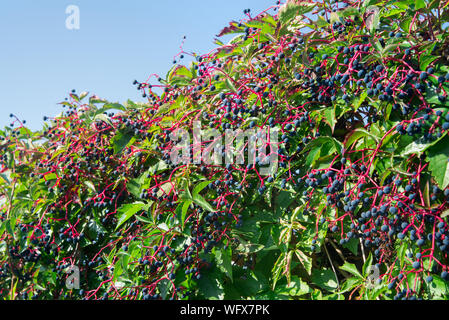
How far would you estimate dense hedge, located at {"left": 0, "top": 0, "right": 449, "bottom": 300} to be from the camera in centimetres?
155

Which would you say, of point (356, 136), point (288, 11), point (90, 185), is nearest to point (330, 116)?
point (356, 136)

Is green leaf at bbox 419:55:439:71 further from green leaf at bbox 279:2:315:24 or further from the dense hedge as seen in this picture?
green leaf at bbox 279:2:315:24

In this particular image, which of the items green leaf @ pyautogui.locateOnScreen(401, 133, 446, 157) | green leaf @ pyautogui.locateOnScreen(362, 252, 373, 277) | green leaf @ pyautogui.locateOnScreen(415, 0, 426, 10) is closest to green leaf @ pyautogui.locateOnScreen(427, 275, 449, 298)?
green leaf @ pyautogui.locateOnScreen(362, 252, 373, 277)

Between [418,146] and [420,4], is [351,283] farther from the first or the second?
[420,4]

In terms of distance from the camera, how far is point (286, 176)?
6.52 ft

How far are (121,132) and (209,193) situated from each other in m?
0.89

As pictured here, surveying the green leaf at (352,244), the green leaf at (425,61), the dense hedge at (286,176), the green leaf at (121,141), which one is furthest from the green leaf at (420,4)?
the green leaf at (121,141)

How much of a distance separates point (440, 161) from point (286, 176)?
735 millimetres

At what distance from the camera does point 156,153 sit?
7.70 feet

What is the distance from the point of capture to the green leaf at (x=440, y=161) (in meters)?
1.45

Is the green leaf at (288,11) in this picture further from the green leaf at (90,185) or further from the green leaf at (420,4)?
the green leaf at (90,185)

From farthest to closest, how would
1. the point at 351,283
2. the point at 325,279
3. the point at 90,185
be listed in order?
the point at 90,185, the point at 325,279, the point at 351,283

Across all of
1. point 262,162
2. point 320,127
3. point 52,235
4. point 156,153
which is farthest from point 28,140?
point 320,127
